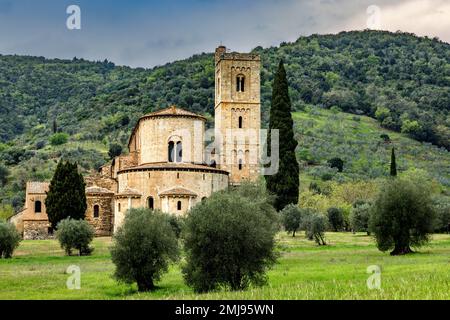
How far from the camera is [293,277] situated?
29.2 m

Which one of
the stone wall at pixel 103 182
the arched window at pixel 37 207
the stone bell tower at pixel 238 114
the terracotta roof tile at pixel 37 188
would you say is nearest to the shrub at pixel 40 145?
the terracotta roof tile at pixel 37 188

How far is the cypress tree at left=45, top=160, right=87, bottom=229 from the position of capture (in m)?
57.6

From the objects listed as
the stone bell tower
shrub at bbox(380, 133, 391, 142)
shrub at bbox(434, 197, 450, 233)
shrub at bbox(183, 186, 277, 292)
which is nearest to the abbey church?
the stone bell tower

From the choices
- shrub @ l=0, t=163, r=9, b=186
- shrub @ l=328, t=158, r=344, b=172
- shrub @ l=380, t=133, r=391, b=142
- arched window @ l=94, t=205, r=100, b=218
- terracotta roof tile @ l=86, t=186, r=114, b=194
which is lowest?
arched window @ l=94, t=205, r=100, b=218

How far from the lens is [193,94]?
122 metres

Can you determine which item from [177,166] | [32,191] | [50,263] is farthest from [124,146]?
[50,263]

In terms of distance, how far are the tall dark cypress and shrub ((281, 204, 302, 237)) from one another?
3199mm

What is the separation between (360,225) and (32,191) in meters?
31.8

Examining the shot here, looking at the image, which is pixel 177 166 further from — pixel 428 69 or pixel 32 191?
pixel 428 69

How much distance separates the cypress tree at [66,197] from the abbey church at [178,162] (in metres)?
3.22

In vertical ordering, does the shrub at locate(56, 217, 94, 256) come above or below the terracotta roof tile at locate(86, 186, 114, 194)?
below

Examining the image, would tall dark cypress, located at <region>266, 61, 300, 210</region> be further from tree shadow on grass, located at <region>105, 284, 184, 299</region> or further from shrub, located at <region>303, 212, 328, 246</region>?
tree shadow on grass, located at <region>105, 284, 184, 299</region>

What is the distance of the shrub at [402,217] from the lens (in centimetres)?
4109
